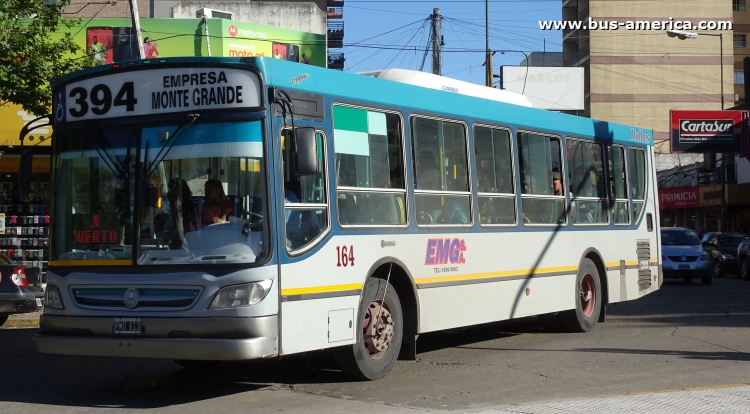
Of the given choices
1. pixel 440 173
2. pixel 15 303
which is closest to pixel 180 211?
pixel 440 173

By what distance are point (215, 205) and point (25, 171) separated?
228cm

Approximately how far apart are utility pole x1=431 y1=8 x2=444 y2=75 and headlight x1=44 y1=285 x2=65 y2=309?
104 ft

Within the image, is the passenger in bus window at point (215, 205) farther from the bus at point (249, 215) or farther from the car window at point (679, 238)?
the car window at point (679, 238)

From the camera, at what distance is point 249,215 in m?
8.32

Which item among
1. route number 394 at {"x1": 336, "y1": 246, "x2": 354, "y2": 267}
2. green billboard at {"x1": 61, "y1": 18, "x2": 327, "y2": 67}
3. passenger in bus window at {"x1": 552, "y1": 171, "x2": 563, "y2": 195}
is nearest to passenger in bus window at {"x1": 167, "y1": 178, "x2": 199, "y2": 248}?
route number 394 at {"x1": 336, "y1": 246, "x2": 354, "y2": 267}

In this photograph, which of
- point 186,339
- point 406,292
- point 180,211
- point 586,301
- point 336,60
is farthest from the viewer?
point 336,60

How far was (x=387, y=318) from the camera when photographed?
9.85 metres

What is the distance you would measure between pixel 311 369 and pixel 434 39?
31103 millimetres

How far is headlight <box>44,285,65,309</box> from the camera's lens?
8.83 metres

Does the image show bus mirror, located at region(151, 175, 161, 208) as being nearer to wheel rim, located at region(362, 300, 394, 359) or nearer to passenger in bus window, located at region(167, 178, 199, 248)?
passenger in bus window, located at region(167, 178, 199, 248)

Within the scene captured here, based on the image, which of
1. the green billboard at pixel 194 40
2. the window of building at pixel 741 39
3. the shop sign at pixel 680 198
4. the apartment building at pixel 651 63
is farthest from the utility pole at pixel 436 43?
the window of building at pixel 741 39

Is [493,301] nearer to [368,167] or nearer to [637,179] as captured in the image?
[368,167]

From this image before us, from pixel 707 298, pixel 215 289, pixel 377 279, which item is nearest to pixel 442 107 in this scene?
pixel 377 279

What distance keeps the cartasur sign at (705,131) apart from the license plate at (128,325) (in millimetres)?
45104
